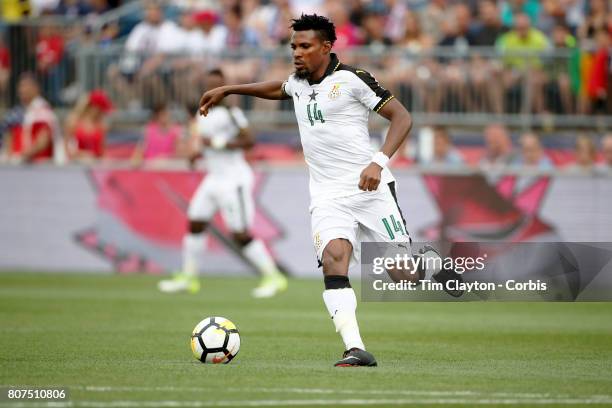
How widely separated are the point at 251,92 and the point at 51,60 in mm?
15552

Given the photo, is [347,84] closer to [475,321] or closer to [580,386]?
[580,386]

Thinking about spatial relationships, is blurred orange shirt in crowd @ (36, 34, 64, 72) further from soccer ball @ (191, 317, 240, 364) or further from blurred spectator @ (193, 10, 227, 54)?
soccer ball @ (191, 317, 240, 364)

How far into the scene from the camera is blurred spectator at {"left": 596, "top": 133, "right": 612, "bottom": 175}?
72.4ft

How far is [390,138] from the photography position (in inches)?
396

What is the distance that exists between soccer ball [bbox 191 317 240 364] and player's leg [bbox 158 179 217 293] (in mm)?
8789

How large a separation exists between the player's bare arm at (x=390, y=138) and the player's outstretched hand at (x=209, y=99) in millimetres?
1546

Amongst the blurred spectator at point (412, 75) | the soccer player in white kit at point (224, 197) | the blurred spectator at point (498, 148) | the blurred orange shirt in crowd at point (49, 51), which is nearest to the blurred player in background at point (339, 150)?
the soccer player in white kit at point (224, 197)

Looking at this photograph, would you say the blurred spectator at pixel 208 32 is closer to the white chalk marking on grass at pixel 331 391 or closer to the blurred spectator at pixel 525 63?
the blurred spectator at pixel 525 63

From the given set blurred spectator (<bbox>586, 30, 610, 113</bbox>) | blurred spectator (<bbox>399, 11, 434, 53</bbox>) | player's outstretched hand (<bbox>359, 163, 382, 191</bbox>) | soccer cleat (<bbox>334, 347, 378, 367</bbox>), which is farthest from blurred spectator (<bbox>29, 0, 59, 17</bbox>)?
soccer cleat (<bbox>334, 347, 378, 367</bbox>)

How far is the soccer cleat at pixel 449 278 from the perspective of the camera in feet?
35.2

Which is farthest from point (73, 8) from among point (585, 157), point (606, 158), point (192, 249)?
point (606, 158)

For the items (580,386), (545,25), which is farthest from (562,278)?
(545,25)

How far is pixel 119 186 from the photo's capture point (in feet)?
74.5

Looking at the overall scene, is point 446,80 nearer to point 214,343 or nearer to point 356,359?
point 214,343
